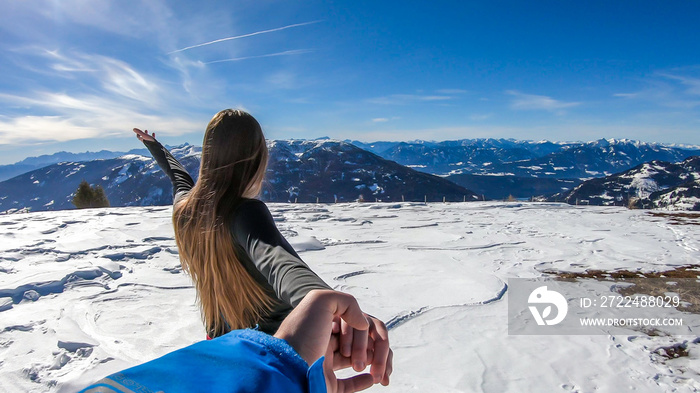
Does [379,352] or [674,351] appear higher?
[379,352]

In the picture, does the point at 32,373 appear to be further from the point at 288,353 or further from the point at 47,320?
the point at 288,353

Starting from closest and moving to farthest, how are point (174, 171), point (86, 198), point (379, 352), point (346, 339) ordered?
point (346, 339), point (379, 352), point (174, 171), point (86, 198)

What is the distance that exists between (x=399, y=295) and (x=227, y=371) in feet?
16.0

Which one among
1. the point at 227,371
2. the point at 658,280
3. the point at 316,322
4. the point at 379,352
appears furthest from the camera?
the point at 658,280

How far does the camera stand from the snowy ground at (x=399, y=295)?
131 inches

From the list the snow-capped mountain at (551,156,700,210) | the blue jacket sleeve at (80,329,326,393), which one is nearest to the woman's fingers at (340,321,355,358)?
the blue jacket sleeve at (80,329,326,393)

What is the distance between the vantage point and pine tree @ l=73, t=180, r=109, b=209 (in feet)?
101

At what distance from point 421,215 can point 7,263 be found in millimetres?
11050

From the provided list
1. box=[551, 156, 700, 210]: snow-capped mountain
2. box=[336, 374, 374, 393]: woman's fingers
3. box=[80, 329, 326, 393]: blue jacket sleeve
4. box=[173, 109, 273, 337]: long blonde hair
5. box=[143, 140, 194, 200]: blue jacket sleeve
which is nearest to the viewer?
box=[80, 329, 326, 393]: blue jacket sleeve

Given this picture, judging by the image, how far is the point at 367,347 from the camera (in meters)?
1.33

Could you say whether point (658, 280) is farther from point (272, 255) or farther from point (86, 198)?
point (86, 198)

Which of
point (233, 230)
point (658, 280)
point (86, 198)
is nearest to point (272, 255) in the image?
point (233, 230)

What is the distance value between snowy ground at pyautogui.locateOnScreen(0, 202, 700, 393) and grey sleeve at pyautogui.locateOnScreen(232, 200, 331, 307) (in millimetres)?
2333

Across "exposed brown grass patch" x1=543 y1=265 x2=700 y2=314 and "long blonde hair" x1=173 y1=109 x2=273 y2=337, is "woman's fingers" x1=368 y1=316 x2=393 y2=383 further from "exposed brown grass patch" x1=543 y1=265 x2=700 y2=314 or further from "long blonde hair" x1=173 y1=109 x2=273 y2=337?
"exposed brown grass patch" x1=543 y1=265 x2=700 y2=314
